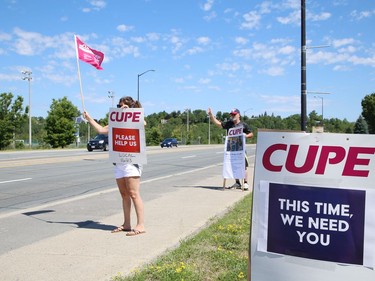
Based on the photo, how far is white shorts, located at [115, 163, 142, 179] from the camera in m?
5.89

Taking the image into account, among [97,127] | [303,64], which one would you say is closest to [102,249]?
[97,127]

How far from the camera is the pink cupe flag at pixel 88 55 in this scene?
720cm

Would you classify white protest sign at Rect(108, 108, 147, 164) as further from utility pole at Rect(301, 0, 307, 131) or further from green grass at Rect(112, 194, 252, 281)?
utility pole at Rect(301, 0, 307, 131)

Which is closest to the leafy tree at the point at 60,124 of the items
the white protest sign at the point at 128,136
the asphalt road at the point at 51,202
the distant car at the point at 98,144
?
the distant car at the point at 98,144

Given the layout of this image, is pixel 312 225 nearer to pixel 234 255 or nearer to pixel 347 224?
pixel 347 224

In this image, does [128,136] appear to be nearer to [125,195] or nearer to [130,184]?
[130,184]

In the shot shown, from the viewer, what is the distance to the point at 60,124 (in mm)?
53594

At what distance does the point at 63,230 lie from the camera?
640 cm

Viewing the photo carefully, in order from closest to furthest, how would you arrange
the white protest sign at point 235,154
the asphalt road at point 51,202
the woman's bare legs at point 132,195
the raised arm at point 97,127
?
the woman's bare legs at point 132,195 → the raised arm at point 97,127 → the asphalt road at point 51,202 → the white protest sign at point 235,154

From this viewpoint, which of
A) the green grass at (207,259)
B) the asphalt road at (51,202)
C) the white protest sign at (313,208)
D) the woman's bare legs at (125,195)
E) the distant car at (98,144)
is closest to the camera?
the white protest sign at (313,208)

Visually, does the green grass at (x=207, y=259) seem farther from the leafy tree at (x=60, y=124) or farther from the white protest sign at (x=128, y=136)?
the leafy tree at (x=60, y=124)

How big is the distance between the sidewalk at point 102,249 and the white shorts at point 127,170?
88 cm

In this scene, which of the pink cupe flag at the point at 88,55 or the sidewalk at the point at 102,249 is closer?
the sidewalk at the point at 102,249

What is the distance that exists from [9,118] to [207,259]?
48.2m
